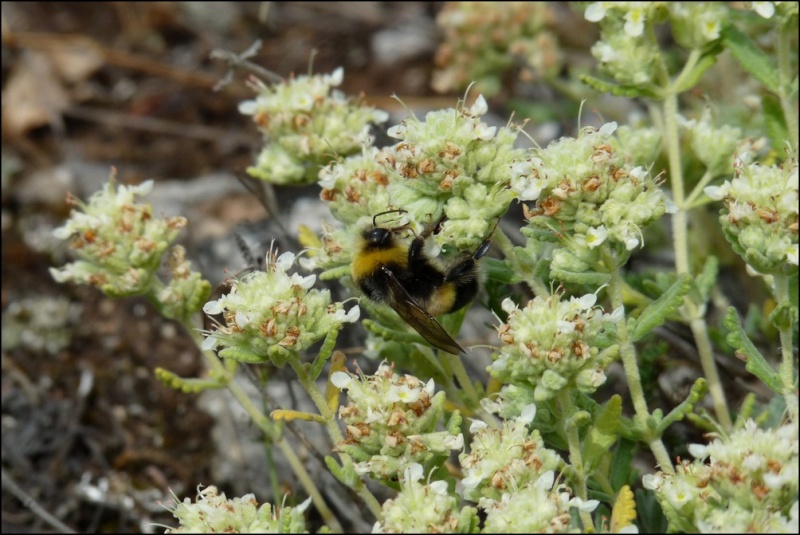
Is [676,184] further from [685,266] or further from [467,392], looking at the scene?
[467,392]

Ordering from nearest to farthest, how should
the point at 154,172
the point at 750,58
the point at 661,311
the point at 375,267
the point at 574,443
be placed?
the point at 574,443 < the point at 661,311 < the point at 375,267 < the point at 750,58 < the point at 154,172

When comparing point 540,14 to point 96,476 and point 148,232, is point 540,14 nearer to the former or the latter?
point 148,232

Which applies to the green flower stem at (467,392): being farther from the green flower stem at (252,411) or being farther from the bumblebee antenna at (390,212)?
the green flower stem at (252,411)

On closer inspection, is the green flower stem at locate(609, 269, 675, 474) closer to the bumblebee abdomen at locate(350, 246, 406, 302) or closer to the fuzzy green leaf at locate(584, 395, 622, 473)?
the fuzzy green leaf at locate(584, 395, 622, 473)

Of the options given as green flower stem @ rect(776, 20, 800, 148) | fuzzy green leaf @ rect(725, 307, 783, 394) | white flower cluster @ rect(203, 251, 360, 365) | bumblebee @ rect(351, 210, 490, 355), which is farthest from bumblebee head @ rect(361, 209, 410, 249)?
green flower stem @ rect(776, 20, 800, 148)

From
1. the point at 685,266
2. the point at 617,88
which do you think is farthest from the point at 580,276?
the point at 617,88

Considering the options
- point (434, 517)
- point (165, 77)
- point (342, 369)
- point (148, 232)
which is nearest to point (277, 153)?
point (148, 232)
